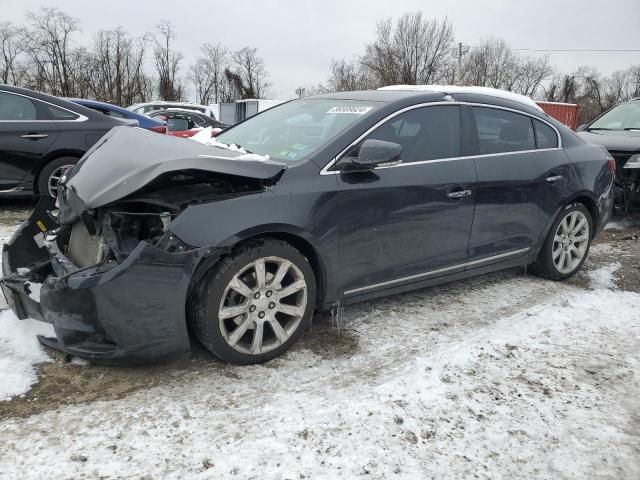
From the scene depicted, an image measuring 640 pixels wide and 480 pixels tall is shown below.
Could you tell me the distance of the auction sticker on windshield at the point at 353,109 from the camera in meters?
3.43

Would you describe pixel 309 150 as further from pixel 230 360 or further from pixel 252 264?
pixel 230 360

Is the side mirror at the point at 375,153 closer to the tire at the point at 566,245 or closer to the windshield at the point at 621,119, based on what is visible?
the tire at the point at 566,245

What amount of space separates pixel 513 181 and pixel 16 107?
18.9 feet

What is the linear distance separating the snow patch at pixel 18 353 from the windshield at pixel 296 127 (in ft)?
5.77

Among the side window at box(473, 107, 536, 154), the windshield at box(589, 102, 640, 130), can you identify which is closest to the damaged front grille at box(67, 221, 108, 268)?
the side window at box(473, 107, 536, 154)

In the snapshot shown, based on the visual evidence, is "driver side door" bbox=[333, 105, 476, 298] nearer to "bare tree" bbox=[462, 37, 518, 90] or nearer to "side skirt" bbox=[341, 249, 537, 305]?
"side skirt" bbox=[341, 249, 537, 305]

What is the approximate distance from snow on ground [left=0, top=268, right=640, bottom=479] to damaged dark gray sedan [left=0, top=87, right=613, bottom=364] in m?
0.29

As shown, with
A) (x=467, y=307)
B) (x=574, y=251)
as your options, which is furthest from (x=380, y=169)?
(x=574, y=251)

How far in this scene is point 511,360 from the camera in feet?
10.3

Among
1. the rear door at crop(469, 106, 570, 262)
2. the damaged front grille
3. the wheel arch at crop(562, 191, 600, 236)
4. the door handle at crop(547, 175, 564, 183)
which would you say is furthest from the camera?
the wheel arch at crop(562, 191, 600, 236)

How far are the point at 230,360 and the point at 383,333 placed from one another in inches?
43.4

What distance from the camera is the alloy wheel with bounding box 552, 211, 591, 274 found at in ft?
14.9

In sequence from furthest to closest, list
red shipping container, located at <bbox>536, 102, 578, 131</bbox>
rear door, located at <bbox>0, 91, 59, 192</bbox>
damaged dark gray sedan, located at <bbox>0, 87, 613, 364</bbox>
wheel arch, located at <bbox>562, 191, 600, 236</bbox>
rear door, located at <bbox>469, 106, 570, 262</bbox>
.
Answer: red shipping container, located at <bbox>536, 102, 578, 131</bbox> < rear door, located at <bbox>0, 91, 59, 192</bbox> < wheel arch, located at <bbox>562, 191, 600, 236</bbox> < rear door, located at <bbox>469, 106, 570, 262</bbox> < damaged dark gray sedan, located at <bbox>0, 87, 613, 364</bbox>

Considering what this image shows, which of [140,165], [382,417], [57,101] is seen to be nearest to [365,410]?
[382,417]
